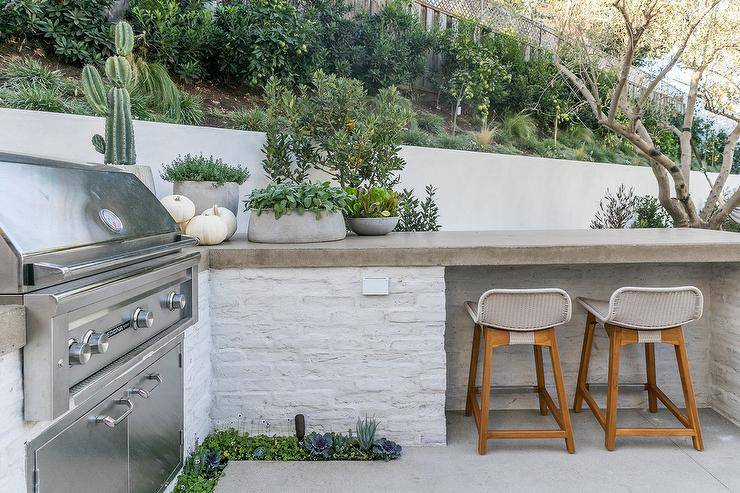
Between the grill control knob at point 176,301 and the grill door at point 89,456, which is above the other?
the grill control knob at point 176,301

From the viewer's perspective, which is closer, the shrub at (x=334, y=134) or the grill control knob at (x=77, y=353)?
the grill control knob at (x=77, y=353)

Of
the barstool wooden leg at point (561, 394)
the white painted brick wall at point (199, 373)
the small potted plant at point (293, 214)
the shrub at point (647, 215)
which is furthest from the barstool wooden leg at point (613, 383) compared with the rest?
the shrub at point (647, 215)

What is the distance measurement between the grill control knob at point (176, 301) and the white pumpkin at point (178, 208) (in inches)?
27.2

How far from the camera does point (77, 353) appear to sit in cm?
140

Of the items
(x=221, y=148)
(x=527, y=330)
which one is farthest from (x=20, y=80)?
(x=527, y=330)

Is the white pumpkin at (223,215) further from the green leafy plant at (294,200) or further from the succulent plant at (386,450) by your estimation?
the succulent plant at (386,450)

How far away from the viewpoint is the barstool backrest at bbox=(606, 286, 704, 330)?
2.68m

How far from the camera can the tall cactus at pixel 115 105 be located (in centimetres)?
283

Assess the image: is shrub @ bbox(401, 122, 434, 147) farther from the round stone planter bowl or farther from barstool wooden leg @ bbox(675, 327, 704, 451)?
barstool wooden leg @ bbox(675, 327, 704, 451)

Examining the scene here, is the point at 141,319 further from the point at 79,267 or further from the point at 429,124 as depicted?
the point at 429,124

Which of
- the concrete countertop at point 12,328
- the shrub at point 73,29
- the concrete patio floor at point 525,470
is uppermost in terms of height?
the shrub at point 73,29

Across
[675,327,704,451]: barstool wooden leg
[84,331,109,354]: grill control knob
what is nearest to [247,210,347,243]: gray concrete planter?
[84,331,109,354]: grill control knob

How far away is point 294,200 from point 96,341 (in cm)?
153

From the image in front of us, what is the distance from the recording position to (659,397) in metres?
3.16
